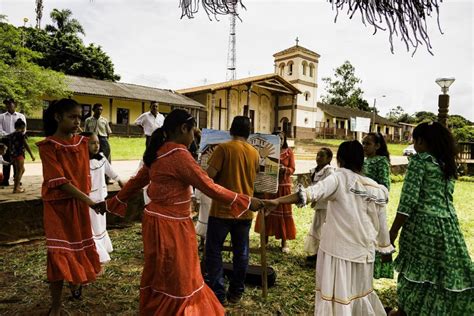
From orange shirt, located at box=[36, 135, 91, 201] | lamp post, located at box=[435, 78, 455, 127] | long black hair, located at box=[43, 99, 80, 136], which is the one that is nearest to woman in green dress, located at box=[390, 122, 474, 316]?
orange shirt, located at box=[36, 135, 91, 201]

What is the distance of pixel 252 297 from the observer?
3.69 meters

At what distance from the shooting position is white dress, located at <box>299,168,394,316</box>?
267cm

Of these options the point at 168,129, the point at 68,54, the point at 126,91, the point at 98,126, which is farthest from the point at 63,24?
the point at 168,129

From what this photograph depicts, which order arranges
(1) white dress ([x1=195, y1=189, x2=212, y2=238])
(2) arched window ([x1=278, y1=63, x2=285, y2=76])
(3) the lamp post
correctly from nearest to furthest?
(1) white dress ([x1=195, y1=189, x2=212, y2=238]) < (3) the lamp post < (2) arched window ([x1=278, y1=63, x2=285, y2=76])

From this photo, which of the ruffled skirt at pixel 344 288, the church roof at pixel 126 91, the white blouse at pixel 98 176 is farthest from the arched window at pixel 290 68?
the ruffled skirt at pixel 344 288

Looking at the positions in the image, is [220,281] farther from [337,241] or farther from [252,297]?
[337,241]

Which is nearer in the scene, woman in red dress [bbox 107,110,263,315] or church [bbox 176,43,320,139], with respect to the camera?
woman in red dress [bbox 107,110,263,315]

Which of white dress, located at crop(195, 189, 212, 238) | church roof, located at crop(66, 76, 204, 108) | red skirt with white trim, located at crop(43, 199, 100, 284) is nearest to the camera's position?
red skirt with white trim, located at crop(43, 199, 100, 284)

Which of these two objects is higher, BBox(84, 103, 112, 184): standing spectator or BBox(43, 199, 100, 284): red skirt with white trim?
BBox(84, 103, 112, 184): standing spectator

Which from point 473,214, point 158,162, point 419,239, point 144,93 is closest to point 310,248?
point 419,239

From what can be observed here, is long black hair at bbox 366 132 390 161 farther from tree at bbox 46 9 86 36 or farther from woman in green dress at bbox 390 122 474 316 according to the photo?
tree at bbox 46 9 86 36

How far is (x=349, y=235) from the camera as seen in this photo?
2.69 metres

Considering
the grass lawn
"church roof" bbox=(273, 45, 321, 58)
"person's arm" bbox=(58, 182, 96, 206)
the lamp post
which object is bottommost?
the grass lawn

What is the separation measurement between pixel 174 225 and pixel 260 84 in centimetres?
2658
